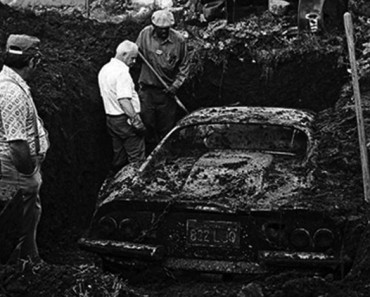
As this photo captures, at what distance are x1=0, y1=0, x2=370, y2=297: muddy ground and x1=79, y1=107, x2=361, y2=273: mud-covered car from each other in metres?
0.15

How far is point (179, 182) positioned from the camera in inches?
284

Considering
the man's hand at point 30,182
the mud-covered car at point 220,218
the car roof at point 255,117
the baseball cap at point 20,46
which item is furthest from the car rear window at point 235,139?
the baseball cap at point 20,46

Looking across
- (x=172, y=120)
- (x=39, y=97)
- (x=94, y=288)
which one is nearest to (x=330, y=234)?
(x=94, y=288)

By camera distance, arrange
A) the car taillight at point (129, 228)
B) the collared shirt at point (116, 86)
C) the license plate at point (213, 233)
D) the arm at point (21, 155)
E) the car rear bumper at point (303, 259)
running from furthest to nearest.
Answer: the collared shirt at point (116, 86), the car taillight at point (129, 228), the arm at point (21, 155), the license plate at point (213, 233), the car rear bumper at point (303, 259)

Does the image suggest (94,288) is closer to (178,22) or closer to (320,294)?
(320,294)

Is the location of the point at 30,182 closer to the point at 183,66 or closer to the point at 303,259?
the point at 303,259

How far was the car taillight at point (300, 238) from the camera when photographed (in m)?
6.62

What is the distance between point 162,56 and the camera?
37.4 feet

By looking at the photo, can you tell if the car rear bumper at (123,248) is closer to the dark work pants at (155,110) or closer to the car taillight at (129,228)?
the car taillight at (129,228)

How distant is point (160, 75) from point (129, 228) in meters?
4.70

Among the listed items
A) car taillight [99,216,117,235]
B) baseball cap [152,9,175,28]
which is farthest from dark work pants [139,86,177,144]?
car taillight [99,216,117,235]

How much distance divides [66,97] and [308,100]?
11.6 feet

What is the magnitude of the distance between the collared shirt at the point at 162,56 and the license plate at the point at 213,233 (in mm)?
4760

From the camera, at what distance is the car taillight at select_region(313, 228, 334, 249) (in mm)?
6602
